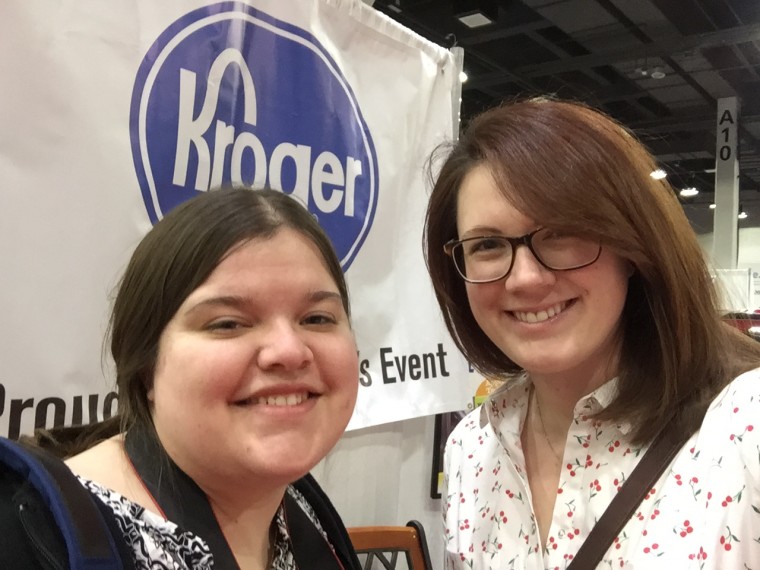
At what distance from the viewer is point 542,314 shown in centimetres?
114

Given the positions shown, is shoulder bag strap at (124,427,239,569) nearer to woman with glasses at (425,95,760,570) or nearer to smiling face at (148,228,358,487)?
smiling face at (148,228,358,487)

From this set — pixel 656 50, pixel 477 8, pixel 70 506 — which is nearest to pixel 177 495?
pixel 70 506

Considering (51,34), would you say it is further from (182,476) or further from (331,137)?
(182,476)

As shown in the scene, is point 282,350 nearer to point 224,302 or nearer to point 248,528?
point 224,302

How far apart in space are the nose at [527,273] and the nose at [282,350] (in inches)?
16.7

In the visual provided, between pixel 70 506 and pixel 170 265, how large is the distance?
34cm

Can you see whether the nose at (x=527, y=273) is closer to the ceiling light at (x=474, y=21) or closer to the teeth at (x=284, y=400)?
the teeth at (x=284, y=400)

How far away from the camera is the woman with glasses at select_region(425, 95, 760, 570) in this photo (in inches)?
39.9

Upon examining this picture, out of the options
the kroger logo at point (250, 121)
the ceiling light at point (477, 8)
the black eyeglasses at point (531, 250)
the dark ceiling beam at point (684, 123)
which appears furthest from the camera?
the dark ceiling beam at point (684, 123)

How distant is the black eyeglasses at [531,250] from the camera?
3.65 feet

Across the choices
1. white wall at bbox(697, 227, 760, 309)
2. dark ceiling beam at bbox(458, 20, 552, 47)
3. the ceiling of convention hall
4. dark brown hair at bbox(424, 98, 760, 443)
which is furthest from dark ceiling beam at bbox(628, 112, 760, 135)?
dark brown hair at bbox(424, 98, 760, 443)

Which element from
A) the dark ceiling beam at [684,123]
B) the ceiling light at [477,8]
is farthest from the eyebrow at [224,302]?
the dark ceiling beam at [684,123]

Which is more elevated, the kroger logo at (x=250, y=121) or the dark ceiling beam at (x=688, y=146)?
the dark ceiling beam at (x=688, y=146)

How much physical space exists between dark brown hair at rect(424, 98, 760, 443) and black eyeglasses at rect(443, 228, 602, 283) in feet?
0.10
